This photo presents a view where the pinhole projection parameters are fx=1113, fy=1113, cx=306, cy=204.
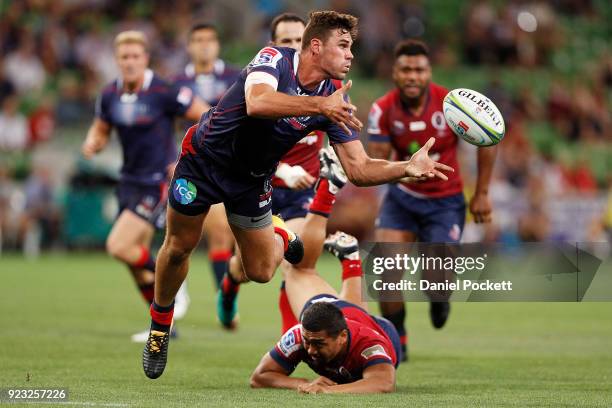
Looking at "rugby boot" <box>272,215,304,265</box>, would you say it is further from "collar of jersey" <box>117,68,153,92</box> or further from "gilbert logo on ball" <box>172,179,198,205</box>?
"collar of jersey" <box>117,68,153,92</box>

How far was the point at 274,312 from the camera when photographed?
14070 millimetres

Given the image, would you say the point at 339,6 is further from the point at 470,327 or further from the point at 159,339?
the point at 159,339

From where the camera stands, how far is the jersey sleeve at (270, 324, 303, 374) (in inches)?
304

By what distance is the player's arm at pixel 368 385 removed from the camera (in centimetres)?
746

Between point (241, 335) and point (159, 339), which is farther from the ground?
point (159, 339)

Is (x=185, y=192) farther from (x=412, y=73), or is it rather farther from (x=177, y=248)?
(x=412, y=73)

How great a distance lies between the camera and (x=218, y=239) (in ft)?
40.0

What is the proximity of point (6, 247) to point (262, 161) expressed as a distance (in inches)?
665

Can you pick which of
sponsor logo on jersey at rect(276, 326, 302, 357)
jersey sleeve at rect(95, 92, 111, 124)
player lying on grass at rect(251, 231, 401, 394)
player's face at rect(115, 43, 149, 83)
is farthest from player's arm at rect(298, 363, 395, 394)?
player's face at rect(115, 43, 149, 83)

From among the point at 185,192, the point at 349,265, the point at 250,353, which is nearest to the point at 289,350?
the point at 185,192

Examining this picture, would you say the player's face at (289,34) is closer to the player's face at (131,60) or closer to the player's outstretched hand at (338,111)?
the player's face at (131,60)

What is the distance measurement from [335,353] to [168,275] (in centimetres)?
135

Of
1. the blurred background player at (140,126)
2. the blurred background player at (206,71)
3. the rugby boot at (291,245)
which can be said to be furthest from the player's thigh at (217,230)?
the rugby boot at (291,245)

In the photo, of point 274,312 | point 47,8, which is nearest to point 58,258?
point 47,8
